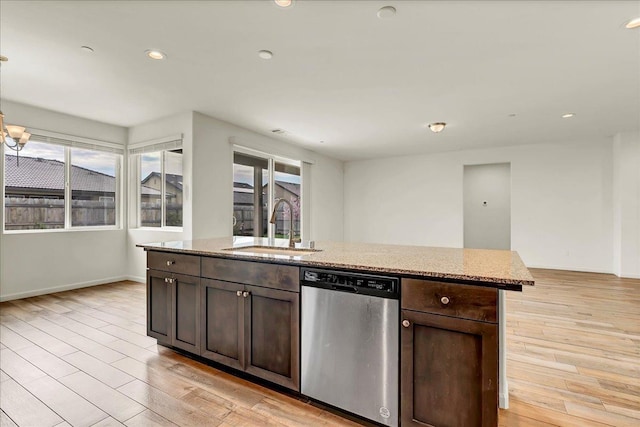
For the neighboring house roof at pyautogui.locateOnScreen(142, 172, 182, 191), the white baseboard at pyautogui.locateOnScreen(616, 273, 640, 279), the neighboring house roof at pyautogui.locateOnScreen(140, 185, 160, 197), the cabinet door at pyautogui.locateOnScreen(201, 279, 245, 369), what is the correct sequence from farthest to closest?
1. the white baseboard at pyautogui.locateOnScreen(616, 273, 640, 279)
2. the neighboring house roof at pyautogui.locateOnScreen(140, 185, 160, 197)
3. the neighboring house roof at pyautogui.locateOnScreen(142, 172, 182, 191)
4. the cabinet door at pyautogui.locateOnScreen(201, 279, 245, 369)

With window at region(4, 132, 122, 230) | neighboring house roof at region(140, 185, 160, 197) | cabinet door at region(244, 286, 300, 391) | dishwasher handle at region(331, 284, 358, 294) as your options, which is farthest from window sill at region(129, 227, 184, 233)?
dishwasher handle at region(331, 284, 358, 294)

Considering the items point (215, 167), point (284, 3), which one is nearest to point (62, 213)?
point (215, 167)

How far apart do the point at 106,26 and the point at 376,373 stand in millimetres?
3001

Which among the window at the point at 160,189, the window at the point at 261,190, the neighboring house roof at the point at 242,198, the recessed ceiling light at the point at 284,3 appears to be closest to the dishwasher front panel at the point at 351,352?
the recessed ceiling light at the point at 284,3

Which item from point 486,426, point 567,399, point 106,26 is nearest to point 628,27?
point 567,399

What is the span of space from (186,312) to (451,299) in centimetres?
187

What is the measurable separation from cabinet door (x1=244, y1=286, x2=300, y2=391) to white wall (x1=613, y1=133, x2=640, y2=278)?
6.51 m

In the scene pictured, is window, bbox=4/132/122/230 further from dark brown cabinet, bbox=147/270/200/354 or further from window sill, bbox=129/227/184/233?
dark brown cabinet, bbox=147/270/200/354

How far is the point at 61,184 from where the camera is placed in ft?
15.0

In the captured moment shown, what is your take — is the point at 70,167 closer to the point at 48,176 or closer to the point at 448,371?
the point at 48,176

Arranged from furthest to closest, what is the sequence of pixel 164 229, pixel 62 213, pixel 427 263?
1. pixel 164 229
2. pixel 62 213
3. pixel 427 263

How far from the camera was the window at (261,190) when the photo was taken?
5414 millimetres

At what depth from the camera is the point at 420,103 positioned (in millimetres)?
4004

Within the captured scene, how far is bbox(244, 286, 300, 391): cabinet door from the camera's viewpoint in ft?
5.96
